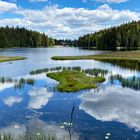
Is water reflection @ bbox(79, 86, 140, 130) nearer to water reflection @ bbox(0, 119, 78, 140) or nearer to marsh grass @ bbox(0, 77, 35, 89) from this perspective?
water reflection @ bbox(0, 119, 78, 140)

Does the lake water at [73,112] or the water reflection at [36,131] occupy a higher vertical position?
the water reflection at [36,131]

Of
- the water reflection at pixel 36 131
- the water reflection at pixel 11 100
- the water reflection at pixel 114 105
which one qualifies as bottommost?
the water reflection at pixel 114 105

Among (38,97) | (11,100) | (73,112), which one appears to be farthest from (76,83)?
(73,112)

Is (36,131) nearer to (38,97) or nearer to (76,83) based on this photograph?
(38,97)

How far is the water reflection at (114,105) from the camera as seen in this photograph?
27859 millimetres

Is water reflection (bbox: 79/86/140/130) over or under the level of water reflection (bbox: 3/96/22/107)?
under

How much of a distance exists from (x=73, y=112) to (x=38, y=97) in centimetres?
769

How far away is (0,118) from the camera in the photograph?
2781cm

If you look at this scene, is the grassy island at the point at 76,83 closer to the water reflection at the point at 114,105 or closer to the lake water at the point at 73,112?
the lake water at the point at 73,112

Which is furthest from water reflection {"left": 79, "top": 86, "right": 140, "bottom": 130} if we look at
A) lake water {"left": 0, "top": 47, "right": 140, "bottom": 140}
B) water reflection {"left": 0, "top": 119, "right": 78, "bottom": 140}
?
water reflection {"left": 0, "top": 119, "right": 78, "bottom": 140}

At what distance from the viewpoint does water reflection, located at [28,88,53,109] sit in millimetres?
32812

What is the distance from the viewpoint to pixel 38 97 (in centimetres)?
3669

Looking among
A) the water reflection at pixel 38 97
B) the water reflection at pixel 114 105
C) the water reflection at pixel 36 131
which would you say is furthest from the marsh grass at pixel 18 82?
the water reflection at pixel 36 131

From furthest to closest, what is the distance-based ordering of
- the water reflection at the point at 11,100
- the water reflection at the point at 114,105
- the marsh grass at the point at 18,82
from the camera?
Answer: the marsh grass at the point at 18,82, the water reflection at the point at 11,100, the water reflection at the point at 114,105
